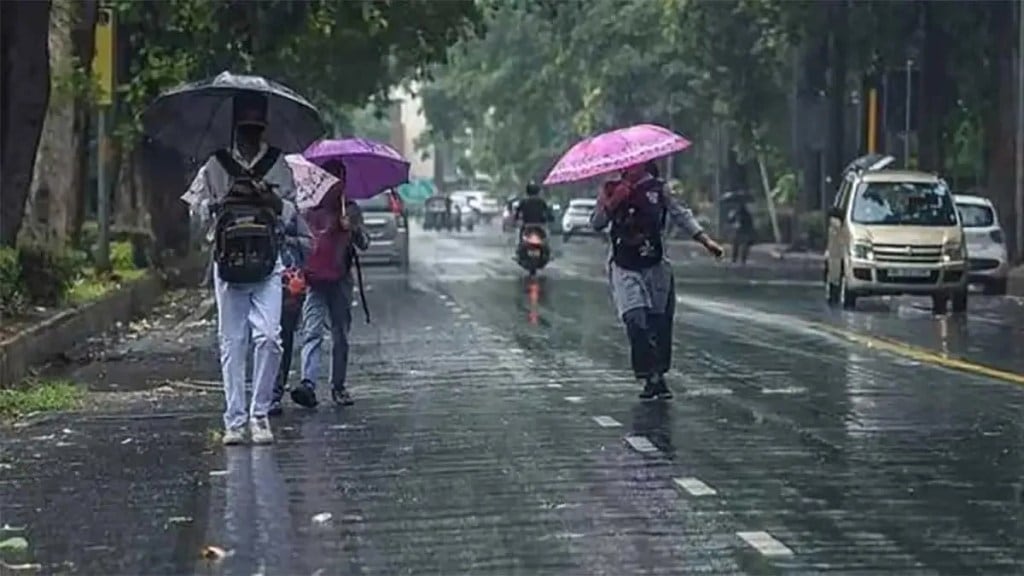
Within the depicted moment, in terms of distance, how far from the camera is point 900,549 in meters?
9.16

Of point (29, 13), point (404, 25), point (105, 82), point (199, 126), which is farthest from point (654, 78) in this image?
point (199, 126)

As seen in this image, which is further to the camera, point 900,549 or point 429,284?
point 429,284

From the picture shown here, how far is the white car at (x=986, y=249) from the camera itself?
36094 millimetres

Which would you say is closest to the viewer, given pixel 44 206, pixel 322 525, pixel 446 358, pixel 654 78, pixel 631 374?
pixel 322 525

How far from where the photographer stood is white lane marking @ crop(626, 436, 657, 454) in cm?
1248

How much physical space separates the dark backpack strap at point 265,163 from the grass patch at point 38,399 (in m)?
3.14

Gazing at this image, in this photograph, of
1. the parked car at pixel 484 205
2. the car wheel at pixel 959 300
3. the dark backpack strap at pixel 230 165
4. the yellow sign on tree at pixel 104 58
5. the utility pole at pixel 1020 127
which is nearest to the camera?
the dark backpack strap at pixel 230 165

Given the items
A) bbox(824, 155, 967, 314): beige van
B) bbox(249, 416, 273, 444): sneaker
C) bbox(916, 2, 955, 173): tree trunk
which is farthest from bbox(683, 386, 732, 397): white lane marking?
bbox(916, 2, 955, 173): tree trunk

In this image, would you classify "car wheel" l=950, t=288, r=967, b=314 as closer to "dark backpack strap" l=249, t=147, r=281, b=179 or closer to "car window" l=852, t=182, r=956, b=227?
"car window" l=852, t=182, r=956, b=227

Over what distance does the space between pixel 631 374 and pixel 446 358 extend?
97.2 inches

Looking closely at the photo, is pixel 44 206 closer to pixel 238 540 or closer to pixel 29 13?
pixel 29 13

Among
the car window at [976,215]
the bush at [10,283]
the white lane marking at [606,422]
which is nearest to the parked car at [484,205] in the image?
the car window at [976,215]

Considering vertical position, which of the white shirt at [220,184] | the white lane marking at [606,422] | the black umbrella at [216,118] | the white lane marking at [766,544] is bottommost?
the white lane marking at [606,422]

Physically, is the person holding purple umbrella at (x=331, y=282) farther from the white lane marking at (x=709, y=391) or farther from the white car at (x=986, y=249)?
the white car at (x=986, y=249)
